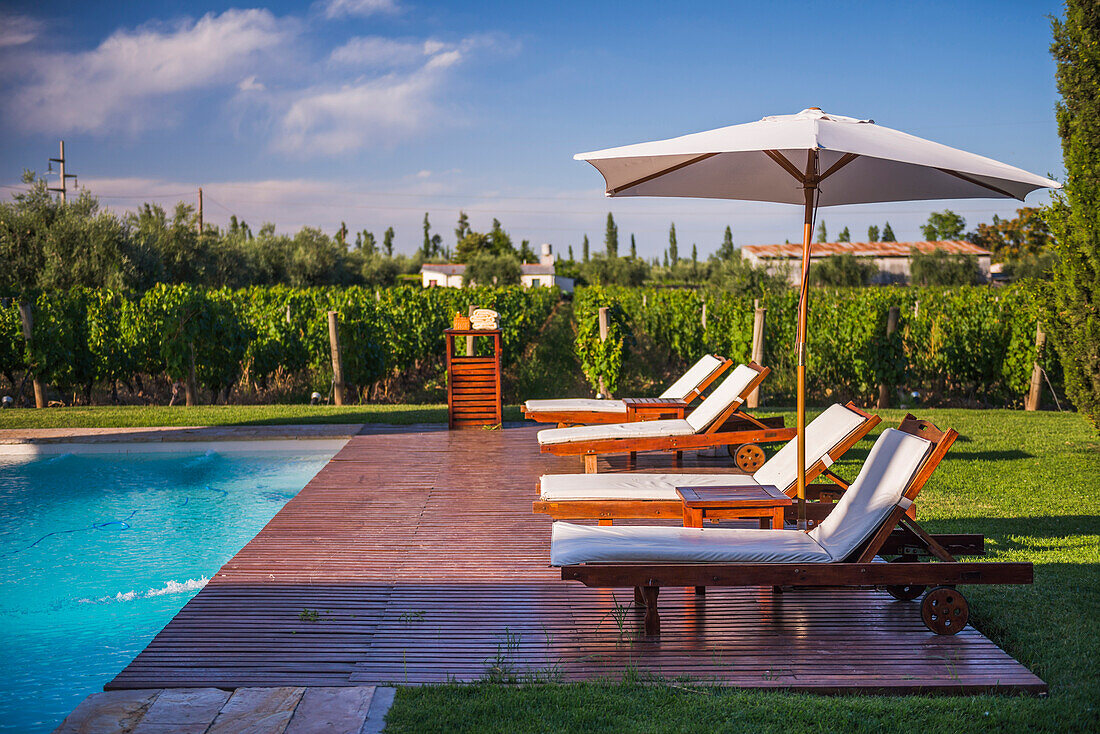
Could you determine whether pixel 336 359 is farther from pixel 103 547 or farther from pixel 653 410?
pixel 653 410

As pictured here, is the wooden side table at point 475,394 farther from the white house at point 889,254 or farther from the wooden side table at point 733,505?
the white house at point 889,254

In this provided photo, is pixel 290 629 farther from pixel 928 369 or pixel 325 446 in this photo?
pixel 928 369

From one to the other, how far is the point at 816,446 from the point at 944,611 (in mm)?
1724

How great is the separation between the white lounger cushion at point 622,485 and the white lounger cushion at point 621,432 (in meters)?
1.24

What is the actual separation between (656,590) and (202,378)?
1048 cm

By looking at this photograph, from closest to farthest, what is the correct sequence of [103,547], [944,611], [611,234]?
[944,611] → [103,547] → [611,234]

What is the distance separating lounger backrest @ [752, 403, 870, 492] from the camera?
4910 millimetres

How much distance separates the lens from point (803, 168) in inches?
198

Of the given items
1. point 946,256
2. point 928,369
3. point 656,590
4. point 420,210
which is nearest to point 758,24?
point 928,369

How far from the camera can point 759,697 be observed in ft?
9.30

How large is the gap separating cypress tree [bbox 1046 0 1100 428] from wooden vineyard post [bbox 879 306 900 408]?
3.92m

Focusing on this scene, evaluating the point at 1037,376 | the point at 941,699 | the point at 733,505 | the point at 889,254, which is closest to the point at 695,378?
the point at 733,505

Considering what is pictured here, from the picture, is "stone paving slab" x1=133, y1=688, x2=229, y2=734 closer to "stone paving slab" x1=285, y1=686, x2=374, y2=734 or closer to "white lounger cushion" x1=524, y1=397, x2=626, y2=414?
"stone paving slab" x1=285, y1=686, x2=374, y2=734

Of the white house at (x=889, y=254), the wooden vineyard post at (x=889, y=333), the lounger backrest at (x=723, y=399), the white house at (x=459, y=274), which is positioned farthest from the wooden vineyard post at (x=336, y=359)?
the white house at (x=459, y=274)
